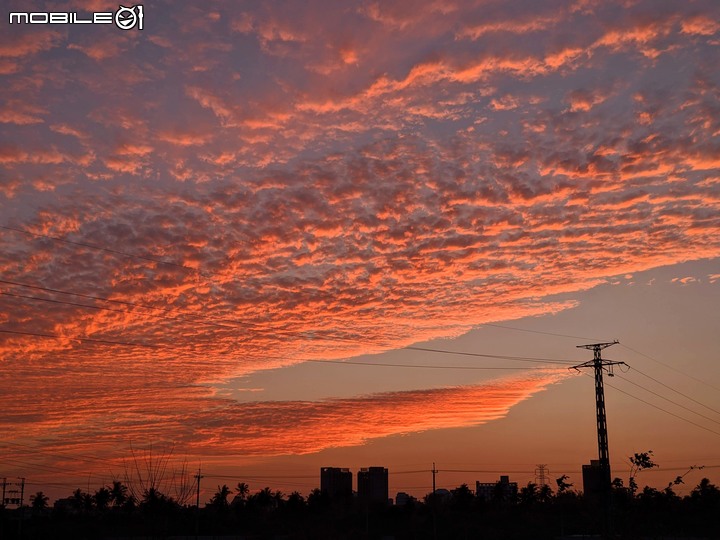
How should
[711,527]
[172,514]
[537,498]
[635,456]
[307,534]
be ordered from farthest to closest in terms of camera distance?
[537,498] → [172,514] → [711,527] → [307,534] → [635,456]

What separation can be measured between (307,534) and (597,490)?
68292 millimetres

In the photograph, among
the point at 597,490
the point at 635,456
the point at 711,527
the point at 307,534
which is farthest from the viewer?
the point at 711,527

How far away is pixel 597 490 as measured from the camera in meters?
55.6

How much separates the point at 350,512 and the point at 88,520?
Result: 48.5 metres

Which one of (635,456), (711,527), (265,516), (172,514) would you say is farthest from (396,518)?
(635,456)

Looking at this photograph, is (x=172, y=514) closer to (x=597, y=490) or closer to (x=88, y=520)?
(x=88, y=520)

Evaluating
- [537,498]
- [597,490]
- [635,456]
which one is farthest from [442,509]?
[635,456]

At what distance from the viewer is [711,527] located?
4914 inches

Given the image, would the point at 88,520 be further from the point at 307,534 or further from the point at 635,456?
the point at 635,456

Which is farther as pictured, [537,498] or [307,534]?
[537,498]

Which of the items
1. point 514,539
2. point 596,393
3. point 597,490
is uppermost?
point 596,393

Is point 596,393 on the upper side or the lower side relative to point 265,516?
upper

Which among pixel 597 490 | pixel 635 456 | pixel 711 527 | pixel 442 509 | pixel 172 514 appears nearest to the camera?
pixel 635 456

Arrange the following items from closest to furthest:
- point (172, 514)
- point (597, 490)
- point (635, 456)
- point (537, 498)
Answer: point (635, 456), point (597, 490), point (172, 514), point (537, 498)
